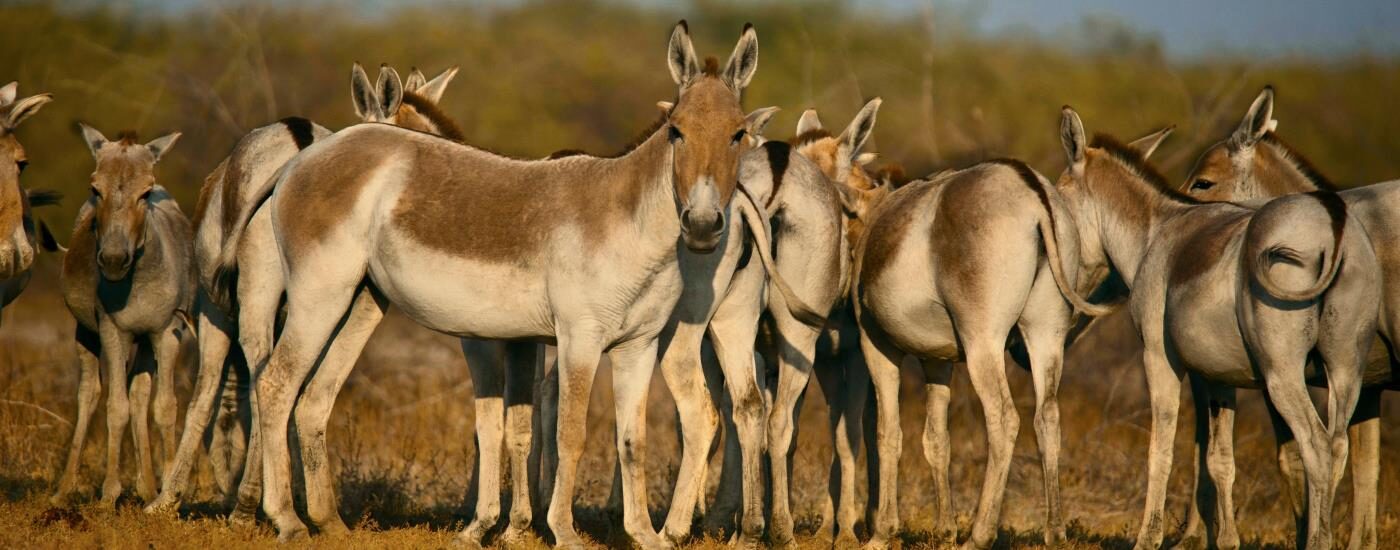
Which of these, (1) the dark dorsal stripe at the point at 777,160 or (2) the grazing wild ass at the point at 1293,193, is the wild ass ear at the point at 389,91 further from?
(2) the grazing wild ass at the point at 1293,193

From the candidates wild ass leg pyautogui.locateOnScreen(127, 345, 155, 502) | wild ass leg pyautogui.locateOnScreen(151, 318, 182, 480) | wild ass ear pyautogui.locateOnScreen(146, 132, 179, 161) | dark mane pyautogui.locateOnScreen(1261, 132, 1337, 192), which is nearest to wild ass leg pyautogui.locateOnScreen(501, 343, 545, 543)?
wild ass leg pyautogui.locateOnScreen(151, 318, 182, 480)

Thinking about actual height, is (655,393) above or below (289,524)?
below

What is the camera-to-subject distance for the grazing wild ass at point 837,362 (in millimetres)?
9570

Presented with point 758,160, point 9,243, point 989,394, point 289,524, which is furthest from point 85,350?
point 989,394

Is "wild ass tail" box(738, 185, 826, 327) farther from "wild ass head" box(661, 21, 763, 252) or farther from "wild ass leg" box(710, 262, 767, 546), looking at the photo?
"wild ass leg" box(710, 262, 767, 546)

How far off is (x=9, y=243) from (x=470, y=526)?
3.39 metres

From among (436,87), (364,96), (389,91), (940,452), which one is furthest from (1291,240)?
(436,87)

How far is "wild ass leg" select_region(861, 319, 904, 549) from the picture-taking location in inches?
394

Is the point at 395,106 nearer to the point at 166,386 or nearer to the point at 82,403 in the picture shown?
the point at 166,386

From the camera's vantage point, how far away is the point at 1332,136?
37.8m

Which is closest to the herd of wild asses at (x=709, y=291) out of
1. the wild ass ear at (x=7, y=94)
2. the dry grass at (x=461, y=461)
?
the wild ass ear at (x=7, y=94)

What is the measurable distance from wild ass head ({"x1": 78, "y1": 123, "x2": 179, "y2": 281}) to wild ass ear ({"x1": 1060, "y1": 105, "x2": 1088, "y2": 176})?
6464mm

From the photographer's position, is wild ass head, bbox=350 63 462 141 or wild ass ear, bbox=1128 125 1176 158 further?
wild ass ear, bbox=1128 125 1176 158

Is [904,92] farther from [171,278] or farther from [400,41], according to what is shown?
[171,278]
